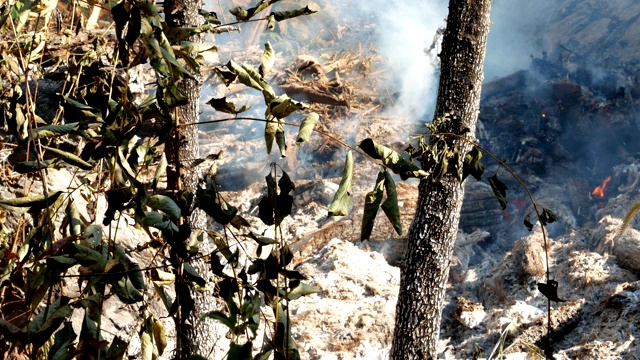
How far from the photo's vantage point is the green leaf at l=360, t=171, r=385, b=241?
1221 millimetres

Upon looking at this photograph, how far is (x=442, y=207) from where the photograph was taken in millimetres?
3914

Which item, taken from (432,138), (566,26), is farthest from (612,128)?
(432,138)

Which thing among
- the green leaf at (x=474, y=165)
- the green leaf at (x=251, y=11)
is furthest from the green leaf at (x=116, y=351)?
the green leaf at (x=474, y=165)

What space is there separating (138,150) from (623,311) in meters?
4.77

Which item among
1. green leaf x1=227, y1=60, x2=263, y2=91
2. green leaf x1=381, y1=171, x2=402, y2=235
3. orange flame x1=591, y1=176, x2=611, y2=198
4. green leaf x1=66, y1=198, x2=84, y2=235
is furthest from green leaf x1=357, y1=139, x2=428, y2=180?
orange flame x1=591, y1=176, x2=611, y2=198

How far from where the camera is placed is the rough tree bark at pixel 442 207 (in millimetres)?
3838

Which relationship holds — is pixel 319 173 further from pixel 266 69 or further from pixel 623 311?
pixel 266 69

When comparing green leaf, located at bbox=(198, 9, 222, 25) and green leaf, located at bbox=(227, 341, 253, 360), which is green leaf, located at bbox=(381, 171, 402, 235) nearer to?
green leaf, located at bbox=(227, 341, 253, 360)

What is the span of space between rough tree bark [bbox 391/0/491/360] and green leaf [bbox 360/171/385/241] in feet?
8.34

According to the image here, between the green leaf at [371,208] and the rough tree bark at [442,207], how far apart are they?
100 inches

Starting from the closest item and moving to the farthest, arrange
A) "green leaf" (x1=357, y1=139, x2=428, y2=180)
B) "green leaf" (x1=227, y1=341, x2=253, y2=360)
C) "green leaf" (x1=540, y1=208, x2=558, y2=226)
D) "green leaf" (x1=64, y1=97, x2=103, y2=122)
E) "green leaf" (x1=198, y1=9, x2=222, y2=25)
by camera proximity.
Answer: "green leaf" (x1=227, y1=341, x2=253, y2=360)
"green leaf" (x1=357, y1=139, x2=428, y2=180)
"green leaf" (x1=64, y1=97, x2=103, y2=122)
"green leaf" (x1=198, y1=9, x2=222, y2=25)
"green leaf" (x1=540, y1=208, x2=558, y2=226)

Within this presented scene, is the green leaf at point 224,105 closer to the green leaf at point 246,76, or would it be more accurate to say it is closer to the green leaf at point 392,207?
the green leaf at point 246,76

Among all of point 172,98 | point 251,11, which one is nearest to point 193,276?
point 172,98

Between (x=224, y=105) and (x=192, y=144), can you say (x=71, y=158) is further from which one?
(x=192, y=144)
